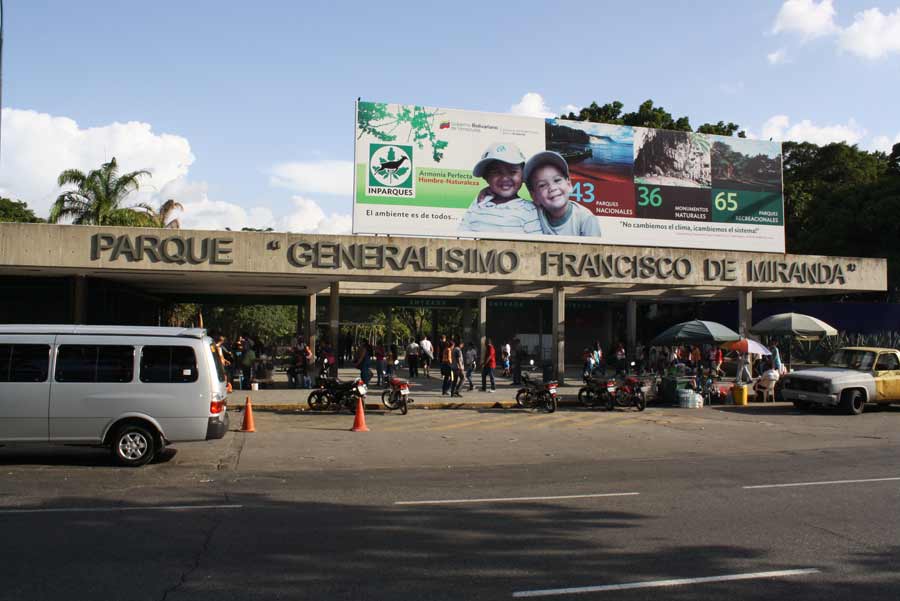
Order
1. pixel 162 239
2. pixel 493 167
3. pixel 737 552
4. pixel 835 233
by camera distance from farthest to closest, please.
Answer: pixel 835 233 < pixel 493 167 < pixel 162 239 < pixel 737 552

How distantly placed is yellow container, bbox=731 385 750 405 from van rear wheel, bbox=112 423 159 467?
16.7m

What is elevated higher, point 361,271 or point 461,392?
point 361,271

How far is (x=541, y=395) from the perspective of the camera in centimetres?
1920

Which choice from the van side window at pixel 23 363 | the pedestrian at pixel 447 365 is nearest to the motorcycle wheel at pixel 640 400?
the pedestrian at pixel 447 365

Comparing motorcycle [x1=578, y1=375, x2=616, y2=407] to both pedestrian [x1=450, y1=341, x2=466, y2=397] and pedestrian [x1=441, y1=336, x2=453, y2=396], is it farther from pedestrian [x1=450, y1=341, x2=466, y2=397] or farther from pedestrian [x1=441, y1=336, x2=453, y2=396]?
pedestrian [x1=441, y1=336, x2=453, y2=396]

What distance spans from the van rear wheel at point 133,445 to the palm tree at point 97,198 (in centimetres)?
2384

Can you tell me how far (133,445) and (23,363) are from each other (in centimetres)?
187


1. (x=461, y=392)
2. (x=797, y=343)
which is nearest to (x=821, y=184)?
(x=797, y=343)

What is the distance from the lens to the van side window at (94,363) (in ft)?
34.1

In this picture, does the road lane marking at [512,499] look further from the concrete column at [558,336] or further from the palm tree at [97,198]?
the palm tree at [97,198]

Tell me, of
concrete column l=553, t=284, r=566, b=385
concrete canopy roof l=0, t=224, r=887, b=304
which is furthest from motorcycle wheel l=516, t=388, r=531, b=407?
concrete canopy roof l=0, t=224, r=887, b=304

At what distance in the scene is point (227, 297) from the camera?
33.8m

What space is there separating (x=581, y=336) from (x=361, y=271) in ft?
72.0

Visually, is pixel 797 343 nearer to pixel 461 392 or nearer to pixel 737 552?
pixel 461 392
